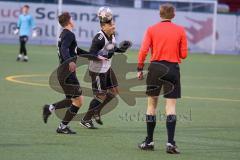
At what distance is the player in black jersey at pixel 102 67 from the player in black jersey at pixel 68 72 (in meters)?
0.33

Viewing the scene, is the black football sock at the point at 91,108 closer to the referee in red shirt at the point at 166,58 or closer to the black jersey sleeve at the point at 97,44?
the black jersey sleeve at the point at 97,44

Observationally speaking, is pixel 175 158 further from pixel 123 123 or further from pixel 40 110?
pixel 40 110

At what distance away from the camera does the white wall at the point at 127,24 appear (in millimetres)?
37906

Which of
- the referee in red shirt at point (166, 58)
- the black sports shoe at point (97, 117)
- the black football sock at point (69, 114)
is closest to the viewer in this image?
the referee in red shirt at point (166, 58)

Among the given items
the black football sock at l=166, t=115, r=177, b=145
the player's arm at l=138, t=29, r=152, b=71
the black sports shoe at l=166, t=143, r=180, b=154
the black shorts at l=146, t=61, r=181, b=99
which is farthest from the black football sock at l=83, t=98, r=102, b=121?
the black sports shoe at l=166, t=143, r=180, b=154

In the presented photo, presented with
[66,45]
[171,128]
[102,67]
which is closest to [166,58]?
[171,128]

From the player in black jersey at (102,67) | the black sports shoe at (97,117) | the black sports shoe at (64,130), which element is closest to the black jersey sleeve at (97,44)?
the player in black jersey at (102,67)

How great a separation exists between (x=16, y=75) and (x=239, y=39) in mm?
18304

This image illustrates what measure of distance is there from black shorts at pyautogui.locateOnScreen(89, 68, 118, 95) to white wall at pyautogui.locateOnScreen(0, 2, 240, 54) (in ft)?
78.8

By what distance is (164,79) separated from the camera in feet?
37.7

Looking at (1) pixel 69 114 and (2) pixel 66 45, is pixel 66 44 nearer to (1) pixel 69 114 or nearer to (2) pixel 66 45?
(2) pixel 66 45

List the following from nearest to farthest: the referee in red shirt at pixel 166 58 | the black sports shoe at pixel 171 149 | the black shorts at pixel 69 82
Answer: the black sports shoe at pixel 171 149
the referee in red shirt at pixel 166 58
the black shorts at pixel 69 82

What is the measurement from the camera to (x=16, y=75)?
23078 mm

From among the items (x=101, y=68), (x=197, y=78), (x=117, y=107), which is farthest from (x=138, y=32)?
(x=101, y=68)
